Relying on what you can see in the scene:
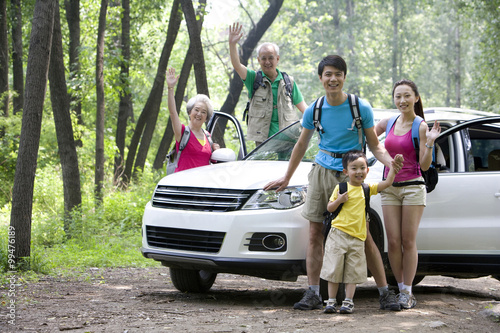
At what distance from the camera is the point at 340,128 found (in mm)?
5711

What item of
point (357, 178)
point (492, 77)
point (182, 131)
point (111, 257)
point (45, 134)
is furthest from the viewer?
point (492, 77)

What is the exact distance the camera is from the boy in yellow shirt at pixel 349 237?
554cm

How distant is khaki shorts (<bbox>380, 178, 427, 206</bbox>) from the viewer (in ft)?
19.2

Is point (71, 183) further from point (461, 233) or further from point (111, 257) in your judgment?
point (461, 233)

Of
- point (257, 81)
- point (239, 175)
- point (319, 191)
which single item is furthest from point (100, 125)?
point (319, 191)

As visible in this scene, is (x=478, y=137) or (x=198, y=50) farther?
(x=198, y=50)

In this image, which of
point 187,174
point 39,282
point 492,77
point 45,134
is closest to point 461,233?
point 187,174

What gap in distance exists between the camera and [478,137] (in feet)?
23.9

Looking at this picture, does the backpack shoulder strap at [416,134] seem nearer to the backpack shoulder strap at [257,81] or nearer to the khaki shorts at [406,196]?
the khaki shorts at [406,196]

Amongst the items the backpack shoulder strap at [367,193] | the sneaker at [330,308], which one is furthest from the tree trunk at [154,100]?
the sneaker at [330,308]

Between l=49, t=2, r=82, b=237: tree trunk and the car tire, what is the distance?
4998 millimetres

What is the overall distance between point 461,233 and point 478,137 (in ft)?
5.04

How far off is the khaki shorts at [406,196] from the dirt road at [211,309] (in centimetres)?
94

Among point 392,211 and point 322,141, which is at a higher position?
point 322,141
